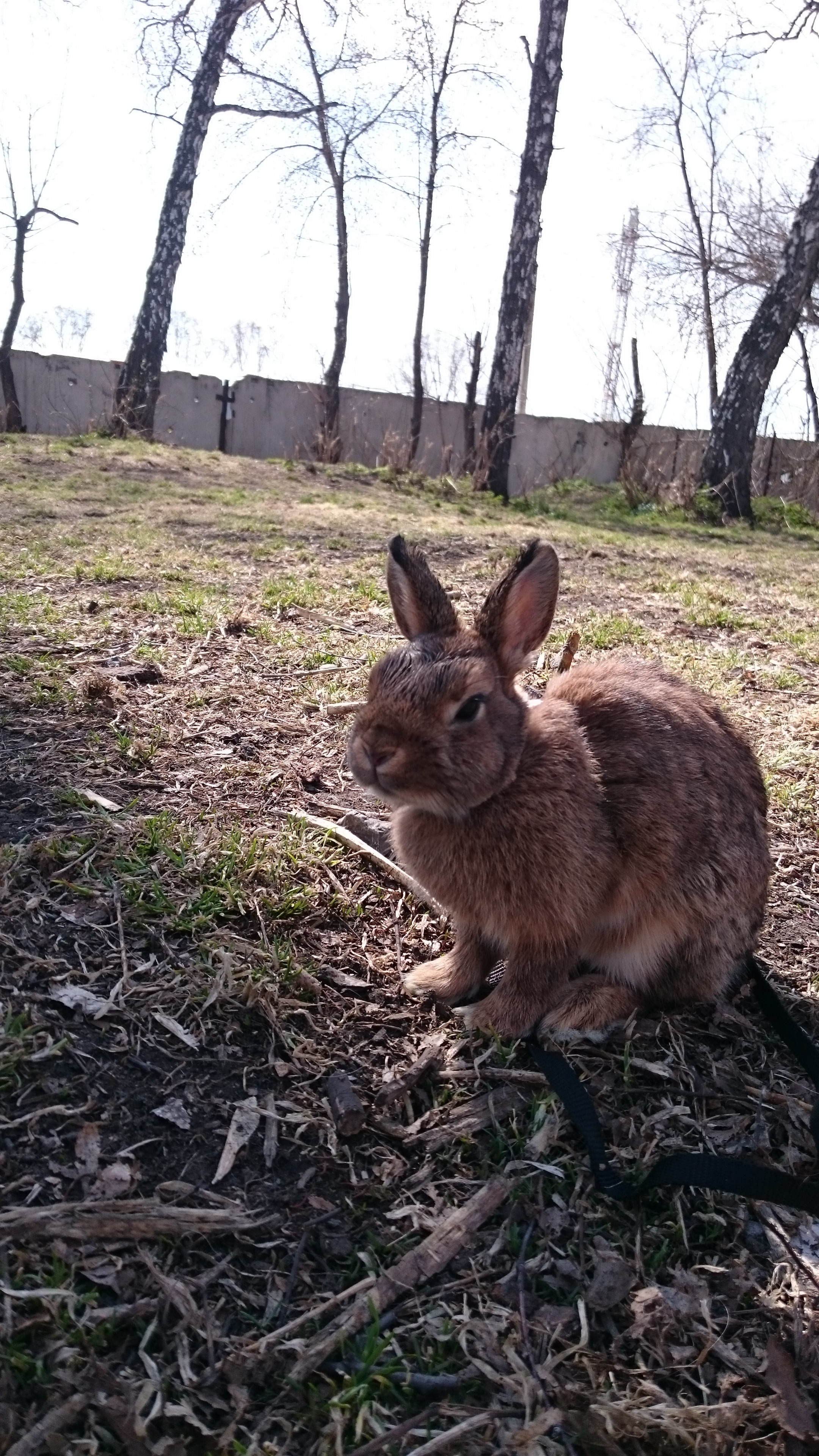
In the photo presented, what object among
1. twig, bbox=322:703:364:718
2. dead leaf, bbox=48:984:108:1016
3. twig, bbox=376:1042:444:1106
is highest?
twig, bbox=322:703:364:718

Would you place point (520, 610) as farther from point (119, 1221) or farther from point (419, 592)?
point (119, 1221)

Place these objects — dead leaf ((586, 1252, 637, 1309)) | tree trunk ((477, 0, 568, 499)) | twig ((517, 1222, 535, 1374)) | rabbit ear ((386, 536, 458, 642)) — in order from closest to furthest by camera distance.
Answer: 1. twig ((517, 1222, 535, 1374))
2. dead leaf ((586, 1252, 637, 1309))
3. rabbit ear ((386, 536, 458, 642))
4. tree trunk ((477, 0, 568, 499))

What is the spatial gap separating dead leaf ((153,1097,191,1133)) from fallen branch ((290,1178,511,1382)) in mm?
496

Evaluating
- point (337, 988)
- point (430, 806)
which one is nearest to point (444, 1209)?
point (337, 988)

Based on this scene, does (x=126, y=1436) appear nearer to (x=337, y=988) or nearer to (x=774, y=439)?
(x=337, y=988)

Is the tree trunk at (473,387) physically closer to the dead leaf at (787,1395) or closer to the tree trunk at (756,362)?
the tree trunk at (756,362)

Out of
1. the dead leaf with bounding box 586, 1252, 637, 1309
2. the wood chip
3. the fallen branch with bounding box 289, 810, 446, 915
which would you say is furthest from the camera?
the fallen branch with bounding box 289, 810, 446, 915

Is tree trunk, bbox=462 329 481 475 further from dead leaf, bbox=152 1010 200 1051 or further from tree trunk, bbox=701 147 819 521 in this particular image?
dead leaf, bbox=152 1010 200 1051

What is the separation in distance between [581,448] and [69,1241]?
2437 cm

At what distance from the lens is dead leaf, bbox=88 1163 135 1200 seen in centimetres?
179

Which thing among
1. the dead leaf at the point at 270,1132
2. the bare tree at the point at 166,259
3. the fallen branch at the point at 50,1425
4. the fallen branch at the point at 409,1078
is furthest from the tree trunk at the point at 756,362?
the fallen branch at the point at 50,1425

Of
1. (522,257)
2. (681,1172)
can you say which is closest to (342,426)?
(522,257)

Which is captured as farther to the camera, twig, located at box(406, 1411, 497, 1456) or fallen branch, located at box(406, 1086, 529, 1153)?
fallen branch, located at box(406, 1086, 529, 1153)

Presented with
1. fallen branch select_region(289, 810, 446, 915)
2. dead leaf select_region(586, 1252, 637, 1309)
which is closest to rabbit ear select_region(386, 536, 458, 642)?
fallen branch select_region(289, 810, 446, 915)
